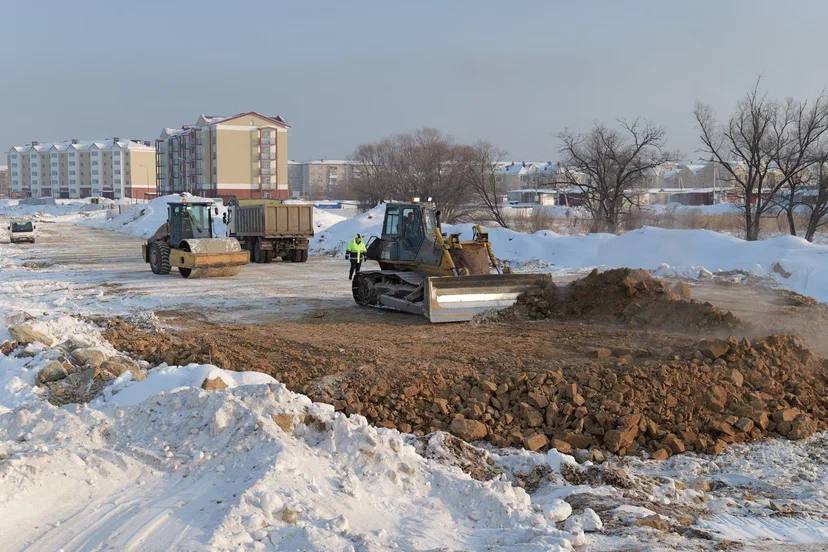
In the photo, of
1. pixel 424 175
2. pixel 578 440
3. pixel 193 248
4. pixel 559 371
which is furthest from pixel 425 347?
pixel 424 175

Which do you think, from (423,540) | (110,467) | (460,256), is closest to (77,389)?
(110,467)

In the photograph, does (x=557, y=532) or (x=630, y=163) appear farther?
(x=630, y=163)

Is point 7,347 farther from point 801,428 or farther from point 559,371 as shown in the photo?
point 801,428

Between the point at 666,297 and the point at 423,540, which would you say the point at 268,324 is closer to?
the point at 666,297

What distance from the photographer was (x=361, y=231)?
3856cm

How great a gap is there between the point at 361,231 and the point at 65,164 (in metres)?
120

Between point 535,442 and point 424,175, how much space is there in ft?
155

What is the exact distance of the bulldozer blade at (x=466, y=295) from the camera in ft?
47.1

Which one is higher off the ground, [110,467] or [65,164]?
[65,164]

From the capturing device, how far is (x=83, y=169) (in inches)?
5527

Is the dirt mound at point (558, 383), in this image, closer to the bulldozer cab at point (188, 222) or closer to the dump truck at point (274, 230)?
the bulldozer cab at point (188, 222)

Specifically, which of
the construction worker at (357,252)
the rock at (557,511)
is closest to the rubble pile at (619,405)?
the rock at (557,511)

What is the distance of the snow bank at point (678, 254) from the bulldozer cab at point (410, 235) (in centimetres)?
977

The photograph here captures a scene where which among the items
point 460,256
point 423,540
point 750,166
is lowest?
point 423,540
